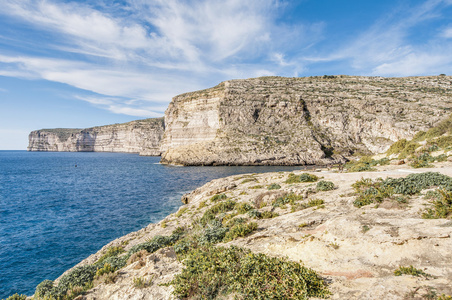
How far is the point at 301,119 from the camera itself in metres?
84.4

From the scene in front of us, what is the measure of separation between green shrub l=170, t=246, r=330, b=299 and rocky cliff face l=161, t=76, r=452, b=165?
222 feet

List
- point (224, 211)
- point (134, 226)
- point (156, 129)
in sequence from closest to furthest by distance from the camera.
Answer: point (224, 211) → point (134, 226) → point (156, 129)

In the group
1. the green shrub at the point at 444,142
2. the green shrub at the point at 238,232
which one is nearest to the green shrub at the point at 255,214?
the green shrub at the point at 238,232

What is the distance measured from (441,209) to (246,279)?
7770 mm

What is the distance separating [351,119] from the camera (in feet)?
267

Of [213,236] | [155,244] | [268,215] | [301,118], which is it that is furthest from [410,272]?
[301,118]

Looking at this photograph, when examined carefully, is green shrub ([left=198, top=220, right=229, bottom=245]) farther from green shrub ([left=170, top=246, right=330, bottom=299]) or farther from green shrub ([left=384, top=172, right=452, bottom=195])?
green shrub ([left=384, top=172, right=452, bottom=195])

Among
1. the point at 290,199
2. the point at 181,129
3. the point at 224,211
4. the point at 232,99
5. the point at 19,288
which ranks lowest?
the point at 19,288

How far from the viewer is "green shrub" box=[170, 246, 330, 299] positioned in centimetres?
498

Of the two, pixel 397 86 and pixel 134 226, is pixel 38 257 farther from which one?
pixel 397 86

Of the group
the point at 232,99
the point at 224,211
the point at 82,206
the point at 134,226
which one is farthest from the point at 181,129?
the point at 224,211

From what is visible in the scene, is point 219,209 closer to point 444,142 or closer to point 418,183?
point 418,183

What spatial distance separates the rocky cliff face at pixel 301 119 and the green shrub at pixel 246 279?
67762 millimetres

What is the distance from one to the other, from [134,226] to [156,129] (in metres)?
164
